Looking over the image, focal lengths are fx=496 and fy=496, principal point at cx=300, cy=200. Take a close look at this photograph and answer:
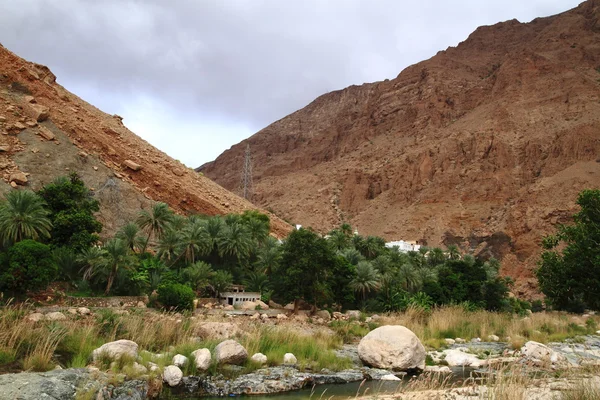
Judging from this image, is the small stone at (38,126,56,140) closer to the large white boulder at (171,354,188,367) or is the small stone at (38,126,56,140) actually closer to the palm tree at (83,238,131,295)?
the palm tree at (83,238,131,295)

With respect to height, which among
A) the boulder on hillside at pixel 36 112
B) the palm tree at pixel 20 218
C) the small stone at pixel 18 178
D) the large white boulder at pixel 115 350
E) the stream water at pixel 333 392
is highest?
the boulder on hillside at pixel 36 112

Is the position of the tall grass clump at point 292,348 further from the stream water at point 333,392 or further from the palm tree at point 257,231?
the palm tree at point 257,231

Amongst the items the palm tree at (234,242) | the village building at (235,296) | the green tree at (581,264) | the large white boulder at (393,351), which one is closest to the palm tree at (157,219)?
the palm tree at (234,242)

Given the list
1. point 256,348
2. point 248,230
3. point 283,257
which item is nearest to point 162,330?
point 256,348

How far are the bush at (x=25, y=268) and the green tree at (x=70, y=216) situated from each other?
5.89 metres

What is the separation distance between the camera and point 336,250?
157ft

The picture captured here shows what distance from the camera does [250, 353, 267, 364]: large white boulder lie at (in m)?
14.9

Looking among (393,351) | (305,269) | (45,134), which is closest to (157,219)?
(305,269)

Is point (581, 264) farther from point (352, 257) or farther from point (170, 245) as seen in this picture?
point (170, 245)

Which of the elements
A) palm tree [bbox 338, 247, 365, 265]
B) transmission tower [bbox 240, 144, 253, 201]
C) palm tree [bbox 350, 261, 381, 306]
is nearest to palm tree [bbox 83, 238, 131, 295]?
palm tree [bbox 350, 261, 381, 306]

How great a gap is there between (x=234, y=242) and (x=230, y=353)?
929 inches

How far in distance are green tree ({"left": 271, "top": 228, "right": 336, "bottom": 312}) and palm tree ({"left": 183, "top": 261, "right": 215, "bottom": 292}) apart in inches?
206

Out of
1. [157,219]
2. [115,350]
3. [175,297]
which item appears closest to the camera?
[115,350]

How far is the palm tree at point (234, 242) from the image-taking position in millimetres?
37781
